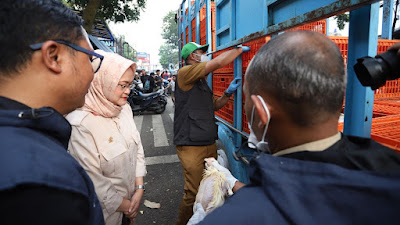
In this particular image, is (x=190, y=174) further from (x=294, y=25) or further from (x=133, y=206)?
(x=294, y=25)

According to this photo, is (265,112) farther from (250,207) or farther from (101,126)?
(101,126)

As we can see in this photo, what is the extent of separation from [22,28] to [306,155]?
0.99 metres

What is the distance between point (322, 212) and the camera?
63cm

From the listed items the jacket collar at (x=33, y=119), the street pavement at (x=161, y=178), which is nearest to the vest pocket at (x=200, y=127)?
the street pavement at (x=161, y=178)

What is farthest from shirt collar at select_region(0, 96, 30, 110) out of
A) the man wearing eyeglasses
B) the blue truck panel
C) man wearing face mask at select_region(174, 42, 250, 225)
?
man wearing face mask at select_region(174, 42, 250, 225)

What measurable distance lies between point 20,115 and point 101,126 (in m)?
0.98

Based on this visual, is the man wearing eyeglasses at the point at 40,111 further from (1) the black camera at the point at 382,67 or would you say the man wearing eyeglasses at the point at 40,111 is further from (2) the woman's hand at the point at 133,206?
(1) the black camera at the point at 382,67

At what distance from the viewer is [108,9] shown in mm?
11219

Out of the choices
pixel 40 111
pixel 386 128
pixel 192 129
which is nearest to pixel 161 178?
pixel 192 129

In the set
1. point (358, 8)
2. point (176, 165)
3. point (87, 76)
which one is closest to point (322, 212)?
point (87, 76)

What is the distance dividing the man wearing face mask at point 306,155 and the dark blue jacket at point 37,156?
44 centimetres

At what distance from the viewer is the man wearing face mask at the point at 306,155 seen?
61cm

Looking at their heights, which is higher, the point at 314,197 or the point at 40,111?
the point at 40,111

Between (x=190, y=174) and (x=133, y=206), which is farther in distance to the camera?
(x=190, y=174)
